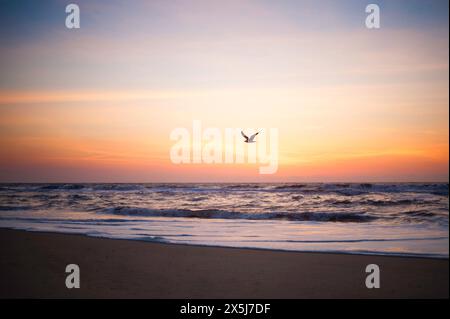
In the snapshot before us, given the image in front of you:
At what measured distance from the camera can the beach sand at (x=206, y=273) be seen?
5785 mm

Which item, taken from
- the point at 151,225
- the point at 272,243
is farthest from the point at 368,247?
the point at 151,225

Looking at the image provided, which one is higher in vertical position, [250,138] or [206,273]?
[250,138]

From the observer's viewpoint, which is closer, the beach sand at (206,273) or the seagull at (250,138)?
the beach sand at (206,273)

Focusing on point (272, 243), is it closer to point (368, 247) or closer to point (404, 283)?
point (368, 247)

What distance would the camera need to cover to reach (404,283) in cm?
608

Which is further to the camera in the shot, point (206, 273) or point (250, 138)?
point (250, 138)

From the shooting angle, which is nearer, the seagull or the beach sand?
the beach sand

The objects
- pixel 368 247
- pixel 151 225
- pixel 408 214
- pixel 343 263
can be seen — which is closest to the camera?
pixel 343 263

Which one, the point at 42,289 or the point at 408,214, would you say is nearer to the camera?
the point at 42,289

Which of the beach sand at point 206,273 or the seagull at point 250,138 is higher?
the seagull at point 250,138

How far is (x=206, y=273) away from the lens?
674cm

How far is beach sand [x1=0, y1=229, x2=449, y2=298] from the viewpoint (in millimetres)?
5785
